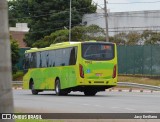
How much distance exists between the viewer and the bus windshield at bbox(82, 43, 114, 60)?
29047mm

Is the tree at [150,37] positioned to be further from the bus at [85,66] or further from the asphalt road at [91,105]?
the asphalt road at [91,105]

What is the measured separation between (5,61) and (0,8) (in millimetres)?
717

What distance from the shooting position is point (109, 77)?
2941 cm

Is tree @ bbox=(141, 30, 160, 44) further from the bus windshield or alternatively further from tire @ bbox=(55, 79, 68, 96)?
the bus windshield

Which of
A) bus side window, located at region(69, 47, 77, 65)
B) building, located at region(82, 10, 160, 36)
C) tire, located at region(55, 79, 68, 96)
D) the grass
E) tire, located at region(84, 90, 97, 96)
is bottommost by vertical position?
the grass

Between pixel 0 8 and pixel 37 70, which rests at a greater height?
pixel 0 8

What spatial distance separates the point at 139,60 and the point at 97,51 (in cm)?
2018

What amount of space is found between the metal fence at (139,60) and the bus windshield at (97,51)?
18016 mm

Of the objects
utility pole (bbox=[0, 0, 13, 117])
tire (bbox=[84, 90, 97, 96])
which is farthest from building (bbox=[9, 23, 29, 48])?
utility pole (bbox=[0, 0, 13, 117])

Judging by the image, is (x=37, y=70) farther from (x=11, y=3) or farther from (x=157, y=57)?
(x=11, y=3)

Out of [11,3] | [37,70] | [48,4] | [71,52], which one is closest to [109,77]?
[71,52]

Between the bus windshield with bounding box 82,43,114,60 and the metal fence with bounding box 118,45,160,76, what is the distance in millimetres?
18016

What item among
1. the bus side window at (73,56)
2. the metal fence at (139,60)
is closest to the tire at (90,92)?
the bus side window at (73,56)

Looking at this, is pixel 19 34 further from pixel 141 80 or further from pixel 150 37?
pixel 141 80
